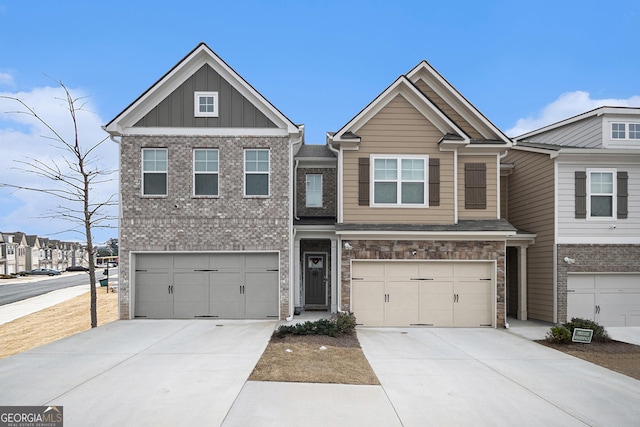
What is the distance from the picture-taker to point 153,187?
42.4ft

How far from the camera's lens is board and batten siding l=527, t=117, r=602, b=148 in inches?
555

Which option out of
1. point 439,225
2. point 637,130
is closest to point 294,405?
point 439,225

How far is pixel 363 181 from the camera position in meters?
12.8

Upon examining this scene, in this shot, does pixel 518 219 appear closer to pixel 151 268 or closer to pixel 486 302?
pixel 486 302

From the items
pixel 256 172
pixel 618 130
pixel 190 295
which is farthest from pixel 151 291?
pixel 618 130

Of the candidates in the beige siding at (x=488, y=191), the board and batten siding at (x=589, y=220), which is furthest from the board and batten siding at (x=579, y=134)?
the beige siding at (x=488, y=191)

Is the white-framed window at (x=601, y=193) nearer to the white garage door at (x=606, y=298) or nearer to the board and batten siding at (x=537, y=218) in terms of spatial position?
the board and batten siding at (x=537, y=218)

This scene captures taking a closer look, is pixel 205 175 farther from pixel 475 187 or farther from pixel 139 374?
pixel 475 187

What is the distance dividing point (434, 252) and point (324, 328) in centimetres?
430

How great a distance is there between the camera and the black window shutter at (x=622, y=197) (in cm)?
1330

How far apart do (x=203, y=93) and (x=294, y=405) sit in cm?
1028

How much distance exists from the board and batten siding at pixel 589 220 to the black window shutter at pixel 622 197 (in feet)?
0.37

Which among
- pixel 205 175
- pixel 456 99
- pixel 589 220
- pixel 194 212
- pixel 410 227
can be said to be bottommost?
pixel 410 227

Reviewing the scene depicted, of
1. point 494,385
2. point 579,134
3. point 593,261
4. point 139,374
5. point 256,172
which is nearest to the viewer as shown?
point 494,385
